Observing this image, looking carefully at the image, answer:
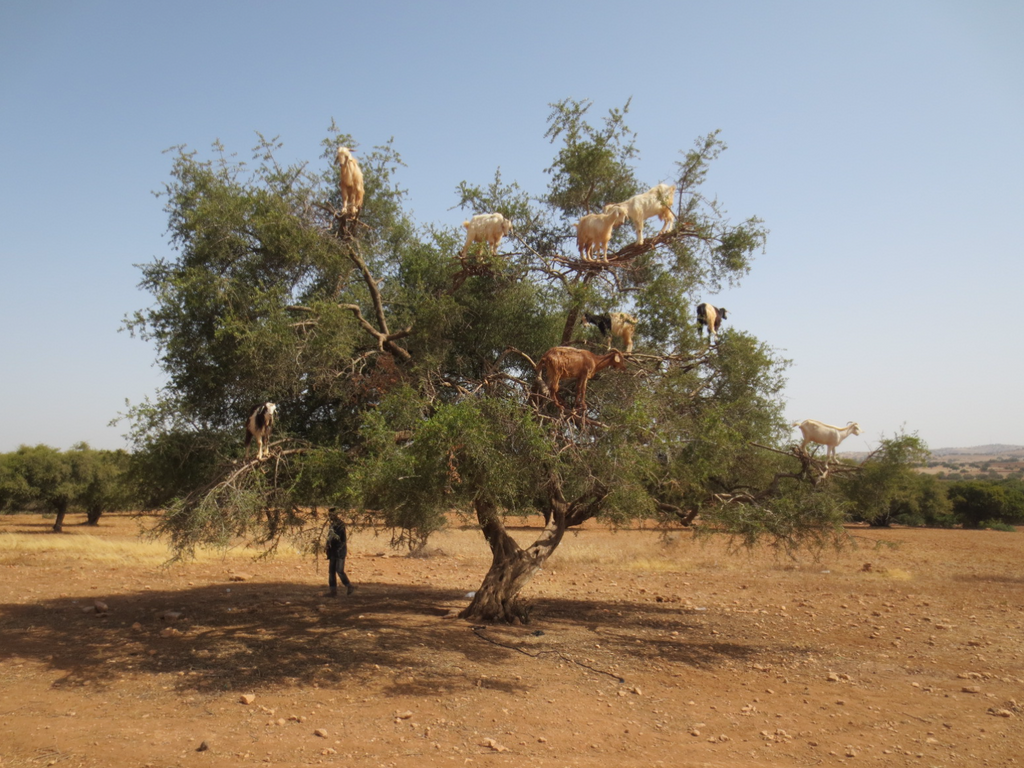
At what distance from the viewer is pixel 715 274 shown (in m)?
11.6

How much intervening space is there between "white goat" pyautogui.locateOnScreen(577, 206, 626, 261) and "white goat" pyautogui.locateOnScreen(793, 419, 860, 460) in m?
4.09

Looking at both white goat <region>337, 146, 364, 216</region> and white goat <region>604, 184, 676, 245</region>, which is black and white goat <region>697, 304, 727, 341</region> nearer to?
white goat <region>604, 184, 676, 245</region>

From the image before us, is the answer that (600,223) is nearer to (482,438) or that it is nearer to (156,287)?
(482,438)

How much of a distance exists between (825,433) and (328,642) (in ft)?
26.2

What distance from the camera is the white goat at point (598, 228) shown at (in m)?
9.33

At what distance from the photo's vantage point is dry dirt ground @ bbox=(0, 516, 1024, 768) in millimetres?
6379

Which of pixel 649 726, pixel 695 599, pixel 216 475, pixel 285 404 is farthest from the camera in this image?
pixel 695 599

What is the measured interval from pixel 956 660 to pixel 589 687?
18.3ft

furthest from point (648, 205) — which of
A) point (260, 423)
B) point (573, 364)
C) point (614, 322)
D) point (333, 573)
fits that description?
point (333, 573)

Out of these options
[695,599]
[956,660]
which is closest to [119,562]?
[695,599]

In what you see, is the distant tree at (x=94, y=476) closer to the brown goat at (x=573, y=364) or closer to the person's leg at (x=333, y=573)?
the person's leg at (x=333, y=573)

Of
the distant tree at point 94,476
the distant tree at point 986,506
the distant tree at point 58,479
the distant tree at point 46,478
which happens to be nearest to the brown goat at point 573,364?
the distant tree at point 58,479

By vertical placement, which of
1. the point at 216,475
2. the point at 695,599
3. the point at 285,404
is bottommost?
the point at 695,599

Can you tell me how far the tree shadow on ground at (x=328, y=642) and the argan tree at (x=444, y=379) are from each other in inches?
55.5
